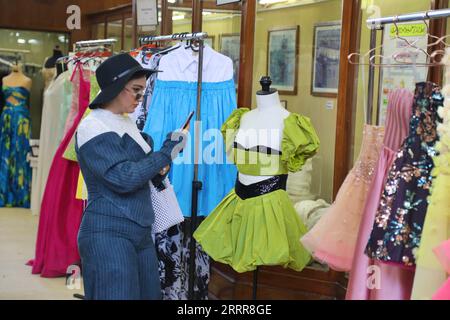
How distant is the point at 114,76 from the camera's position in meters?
2.42

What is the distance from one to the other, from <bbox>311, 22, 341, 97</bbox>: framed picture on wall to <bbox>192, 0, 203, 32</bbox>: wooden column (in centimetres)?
91

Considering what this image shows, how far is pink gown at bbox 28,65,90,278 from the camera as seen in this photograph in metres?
4.46

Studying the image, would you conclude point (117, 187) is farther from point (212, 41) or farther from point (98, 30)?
point (98, 30)

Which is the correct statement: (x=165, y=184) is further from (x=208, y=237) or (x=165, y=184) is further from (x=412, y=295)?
(x=412, y=295)

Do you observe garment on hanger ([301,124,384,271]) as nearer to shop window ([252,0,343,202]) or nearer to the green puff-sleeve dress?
the green puff-sleeve dress

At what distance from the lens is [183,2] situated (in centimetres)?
442

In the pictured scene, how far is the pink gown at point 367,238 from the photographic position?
2.04 metres

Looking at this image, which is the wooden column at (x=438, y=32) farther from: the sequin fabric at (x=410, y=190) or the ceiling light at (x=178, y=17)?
the ceiling light at (x=178, y=17)

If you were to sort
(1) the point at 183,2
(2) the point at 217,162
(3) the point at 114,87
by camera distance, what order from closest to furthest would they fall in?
(3) the point at 114,87, (2) the point at 217,162, (1) the point at 183,2

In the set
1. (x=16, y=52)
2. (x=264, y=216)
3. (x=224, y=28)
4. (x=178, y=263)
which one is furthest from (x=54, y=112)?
(x=16, y=52)

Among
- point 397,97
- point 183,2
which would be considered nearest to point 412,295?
point 397,97

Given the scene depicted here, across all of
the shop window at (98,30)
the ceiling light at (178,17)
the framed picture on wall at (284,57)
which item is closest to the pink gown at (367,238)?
the framed picture on wall at (284,57)

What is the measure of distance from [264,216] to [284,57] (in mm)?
1211
